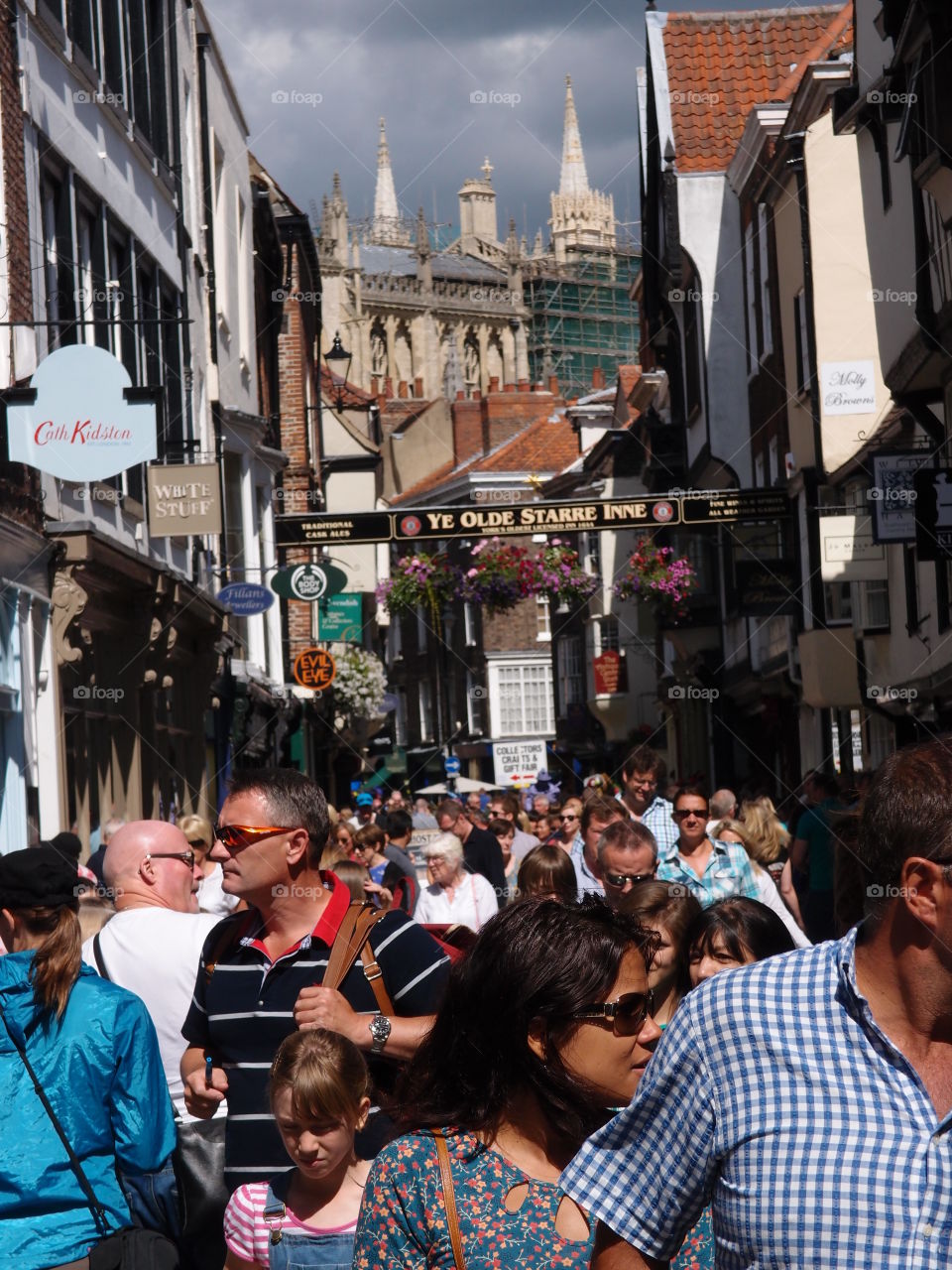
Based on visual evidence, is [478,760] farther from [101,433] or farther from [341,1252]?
[341,1252]

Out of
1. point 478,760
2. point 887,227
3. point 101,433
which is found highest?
point 887,227

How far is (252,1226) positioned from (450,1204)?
1.48 meters

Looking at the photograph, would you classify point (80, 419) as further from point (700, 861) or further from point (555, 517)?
point (555, 517)

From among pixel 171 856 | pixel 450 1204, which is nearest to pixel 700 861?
pixel 171 856

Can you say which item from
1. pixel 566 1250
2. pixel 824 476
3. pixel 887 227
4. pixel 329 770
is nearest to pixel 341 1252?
pixel 566 1250

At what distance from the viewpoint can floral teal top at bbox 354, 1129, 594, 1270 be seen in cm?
274

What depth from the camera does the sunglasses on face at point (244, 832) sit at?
4.45m

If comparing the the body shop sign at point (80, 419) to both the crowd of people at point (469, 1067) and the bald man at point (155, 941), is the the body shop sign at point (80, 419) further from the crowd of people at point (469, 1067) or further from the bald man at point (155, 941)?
the bald man at point (155, 941)

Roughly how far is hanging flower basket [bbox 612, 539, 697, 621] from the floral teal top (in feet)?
91.4

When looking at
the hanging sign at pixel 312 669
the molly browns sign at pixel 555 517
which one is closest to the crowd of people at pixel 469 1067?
the molly browns sign at pixel 555 517

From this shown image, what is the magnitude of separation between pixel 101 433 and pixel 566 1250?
32.5ft

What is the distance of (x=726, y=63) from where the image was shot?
1299 inches

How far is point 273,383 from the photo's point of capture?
3234cm

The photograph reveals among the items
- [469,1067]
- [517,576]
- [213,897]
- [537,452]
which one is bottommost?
[213,897]
